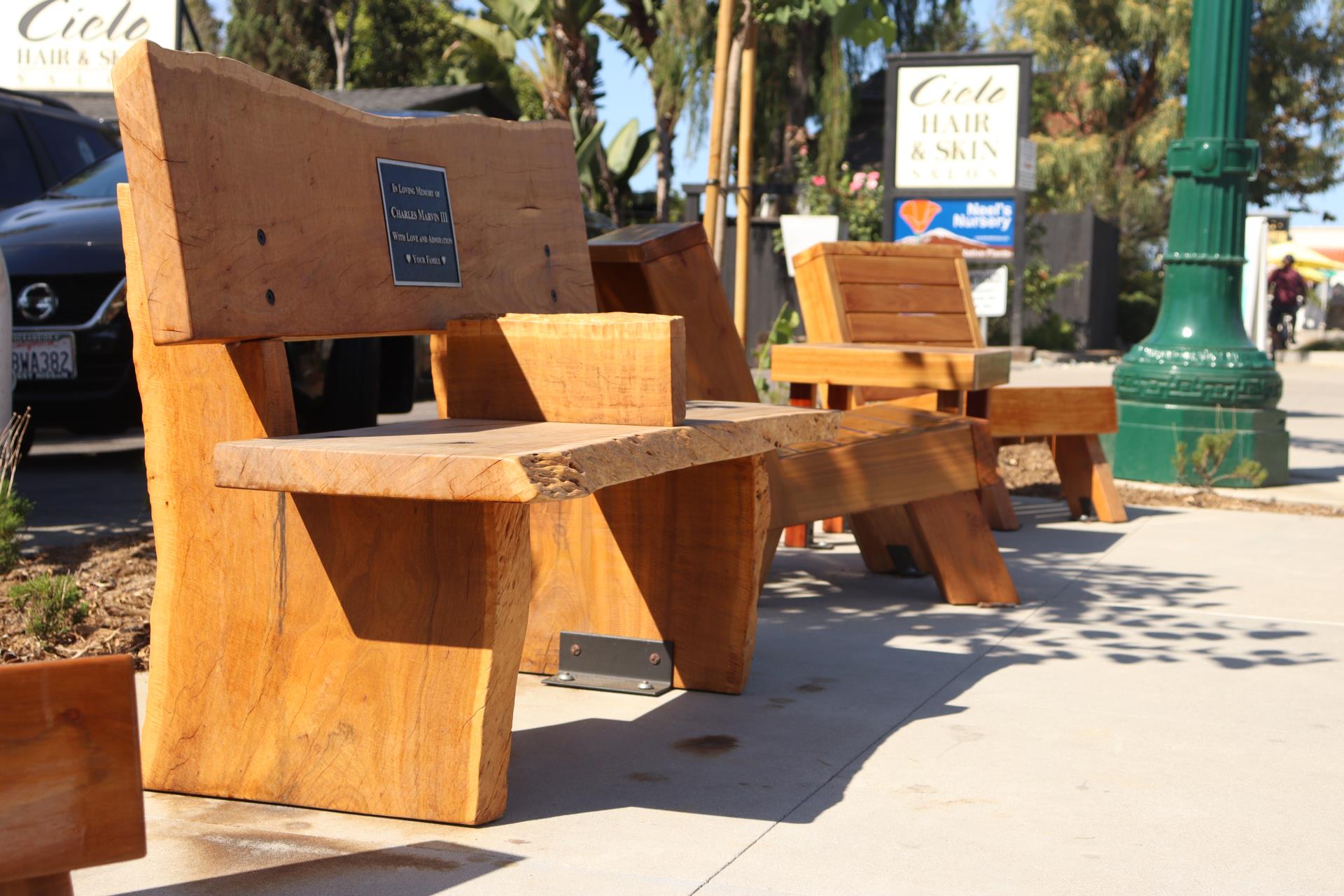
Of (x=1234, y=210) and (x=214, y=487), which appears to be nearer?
(x=214, y=487)

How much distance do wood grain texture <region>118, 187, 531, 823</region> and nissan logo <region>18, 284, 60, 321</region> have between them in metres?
4.27

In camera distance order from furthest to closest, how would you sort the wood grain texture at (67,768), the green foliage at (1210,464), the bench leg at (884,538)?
the green foliage at (1210,464), the bench leg at (884,538), the wood grain texture at (67,768)

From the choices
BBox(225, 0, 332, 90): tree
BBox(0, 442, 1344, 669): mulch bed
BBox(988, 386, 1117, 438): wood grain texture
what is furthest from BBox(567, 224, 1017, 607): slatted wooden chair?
BBox(225, 0, 332, 90): tree

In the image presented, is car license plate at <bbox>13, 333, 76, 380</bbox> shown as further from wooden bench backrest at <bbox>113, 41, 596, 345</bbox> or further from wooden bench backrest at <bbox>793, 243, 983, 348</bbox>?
wooden bench backrest at <bbox>113, 41, 596, 345</bbox>

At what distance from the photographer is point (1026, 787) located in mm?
3127

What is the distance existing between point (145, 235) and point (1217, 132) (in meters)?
6.97

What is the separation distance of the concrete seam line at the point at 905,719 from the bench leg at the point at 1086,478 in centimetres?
81

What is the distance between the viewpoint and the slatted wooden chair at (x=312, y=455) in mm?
2682

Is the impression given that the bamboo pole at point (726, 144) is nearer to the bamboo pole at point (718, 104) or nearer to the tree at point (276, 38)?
the bamboo pole at point (718, 104)

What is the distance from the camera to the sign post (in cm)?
1753

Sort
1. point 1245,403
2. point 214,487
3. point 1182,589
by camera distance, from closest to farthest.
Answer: point 214,487 → point 1182,589 → point 1245,403

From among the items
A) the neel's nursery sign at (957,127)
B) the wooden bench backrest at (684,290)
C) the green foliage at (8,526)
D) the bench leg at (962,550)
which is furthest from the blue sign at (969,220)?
the green foliage at (8,526)

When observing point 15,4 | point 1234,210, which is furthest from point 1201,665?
point 15,4

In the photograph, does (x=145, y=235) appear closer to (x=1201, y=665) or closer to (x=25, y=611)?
(x=25, y=611)
